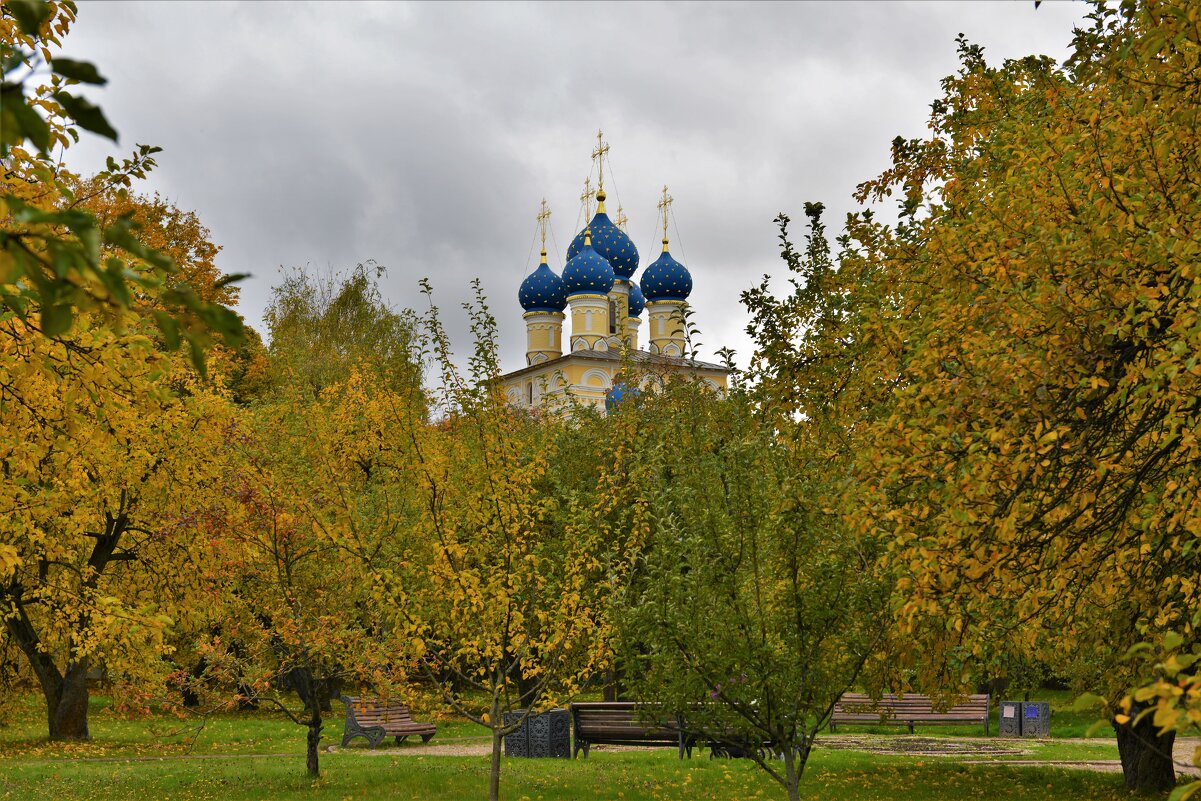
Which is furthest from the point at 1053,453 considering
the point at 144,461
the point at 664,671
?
the point at 144,461

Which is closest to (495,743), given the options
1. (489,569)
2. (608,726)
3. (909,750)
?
(489,569)

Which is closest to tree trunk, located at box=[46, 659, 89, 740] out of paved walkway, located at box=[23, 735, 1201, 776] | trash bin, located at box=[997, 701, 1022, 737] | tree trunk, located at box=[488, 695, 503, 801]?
paved walkway, located at box=[23, 735, 1201, 776]

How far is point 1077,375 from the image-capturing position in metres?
6.22

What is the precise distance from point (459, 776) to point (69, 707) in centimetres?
839

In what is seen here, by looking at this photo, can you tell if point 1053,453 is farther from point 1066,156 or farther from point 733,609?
point 733,609

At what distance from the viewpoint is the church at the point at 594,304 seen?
62719 millimetres

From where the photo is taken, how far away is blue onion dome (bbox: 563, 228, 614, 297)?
63688 millimetres

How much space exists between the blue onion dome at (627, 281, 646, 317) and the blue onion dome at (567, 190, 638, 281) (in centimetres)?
147

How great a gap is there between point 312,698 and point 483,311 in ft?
19.1

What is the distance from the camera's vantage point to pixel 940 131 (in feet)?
44.7

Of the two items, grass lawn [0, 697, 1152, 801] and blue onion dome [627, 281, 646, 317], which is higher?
blue onion dome [627, 281, 646, 317]

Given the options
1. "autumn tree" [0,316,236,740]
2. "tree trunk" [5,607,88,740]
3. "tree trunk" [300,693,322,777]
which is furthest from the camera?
"tree trunk" [5,607,88,740]

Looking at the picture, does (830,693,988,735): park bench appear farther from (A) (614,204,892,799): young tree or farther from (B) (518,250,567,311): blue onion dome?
(B) (518,250,567,311): blue onion dome

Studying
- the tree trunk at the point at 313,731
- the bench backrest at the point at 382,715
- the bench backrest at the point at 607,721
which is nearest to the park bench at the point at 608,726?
the bench backrest at the point at 607,721
